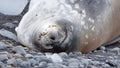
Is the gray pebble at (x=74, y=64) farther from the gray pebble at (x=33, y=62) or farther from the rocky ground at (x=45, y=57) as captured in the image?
the gray pebble at (x=33, y=62)

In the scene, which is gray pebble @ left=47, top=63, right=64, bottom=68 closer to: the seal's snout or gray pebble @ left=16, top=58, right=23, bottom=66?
gray pebble @ left=16, top=58, right=23, bottom=66

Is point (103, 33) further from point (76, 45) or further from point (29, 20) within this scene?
point (29, 20)

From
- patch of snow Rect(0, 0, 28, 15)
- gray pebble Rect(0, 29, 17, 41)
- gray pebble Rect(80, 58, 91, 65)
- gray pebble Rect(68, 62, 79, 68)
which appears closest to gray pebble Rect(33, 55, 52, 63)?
gray pebble Rect(68, 62, 79, 68)

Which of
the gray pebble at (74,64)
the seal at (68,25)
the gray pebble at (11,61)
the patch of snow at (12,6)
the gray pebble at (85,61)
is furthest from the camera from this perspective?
the patch of snow at (12,6)

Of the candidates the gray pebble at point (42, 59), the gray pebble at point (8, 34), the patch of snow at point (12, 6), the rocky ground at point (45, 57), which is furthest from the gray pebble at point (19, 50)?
the patch of snow at point (12, 6)

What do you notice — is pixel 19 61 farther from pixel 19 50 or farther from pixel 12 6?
pixel 12 6

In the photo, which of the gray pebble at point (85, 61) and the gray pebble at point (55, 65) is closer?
the gray pebble at point (55, 65)

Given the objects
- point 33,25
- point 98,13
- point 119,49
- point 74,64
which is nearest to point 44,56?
point 74,64

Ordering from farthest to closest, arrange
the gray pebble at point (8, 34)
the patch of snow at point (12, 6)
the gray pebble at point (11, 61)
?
the patch of snow at point (12, 6) → the gray pebble at point (8, 34) → the gray pebble at point (11, 61)
